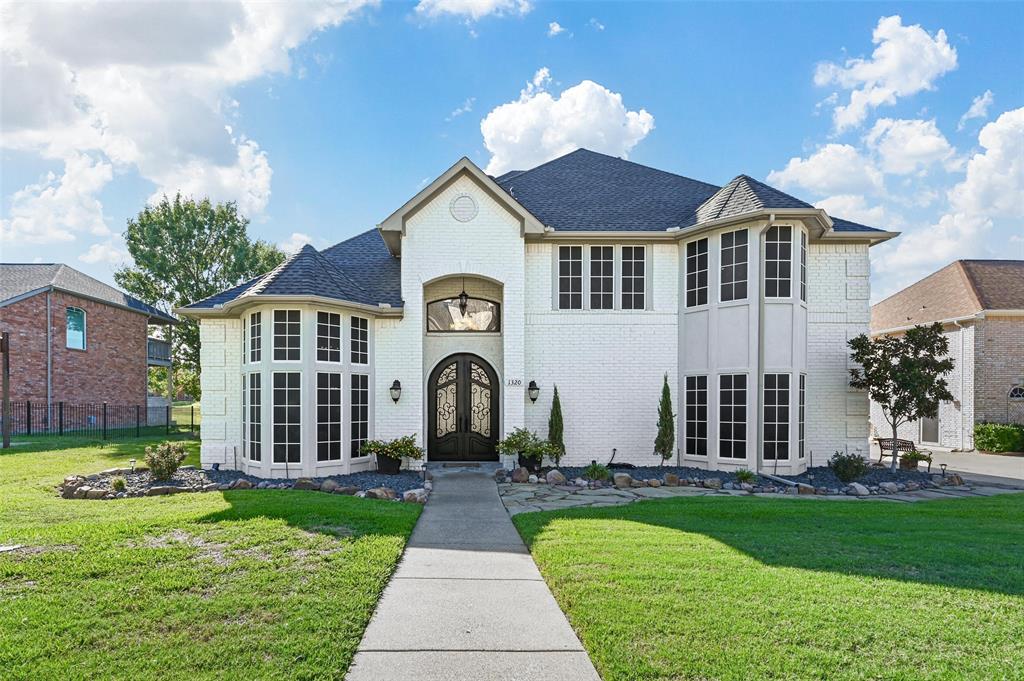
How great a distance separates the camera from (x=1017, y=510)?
8828 millimetres

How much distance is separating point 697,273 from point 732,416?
3235mm

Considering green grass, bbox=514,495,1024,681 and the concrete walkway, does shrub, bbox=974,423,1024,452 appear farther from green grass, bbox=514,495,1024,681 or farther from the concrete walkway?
the concrete walkway

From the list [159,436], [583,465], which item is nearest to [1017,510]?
[583,465]

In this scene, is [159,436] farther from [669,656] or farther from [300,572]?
[669,656]

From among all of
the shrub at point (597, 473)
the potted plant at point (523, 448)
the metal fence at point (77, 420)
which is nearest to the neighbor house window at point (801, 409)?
the shrub at point (597, 473)

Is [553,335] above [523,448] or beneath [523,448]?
above

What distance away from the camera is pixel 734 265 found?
12164 mm

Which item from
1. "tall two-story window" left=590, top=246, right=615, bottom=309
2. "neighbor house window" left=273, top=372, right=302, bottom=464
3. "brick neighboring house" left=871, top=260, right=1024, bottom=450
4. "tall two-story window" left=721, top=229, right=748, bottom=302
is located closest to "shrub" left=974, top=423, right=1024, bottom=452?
"brick neighboring house" left=871, top=260, right=1024, bottom=450

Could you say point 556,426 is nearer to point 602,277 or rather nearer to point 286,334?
point 602,277

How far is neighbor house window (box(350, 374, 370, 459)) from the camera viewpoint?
1216 centimetres

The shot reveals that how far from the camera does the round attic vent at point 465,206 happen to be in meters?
12.8

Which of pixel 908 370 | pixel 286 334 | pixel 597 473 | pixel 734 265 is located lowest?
pixel 597 473

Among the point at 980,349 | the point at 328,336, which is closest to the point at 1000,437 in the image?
the point at 980,349

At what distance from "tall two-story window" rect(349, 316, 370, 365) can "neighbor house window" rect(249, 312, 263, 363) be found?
68.0 inches
